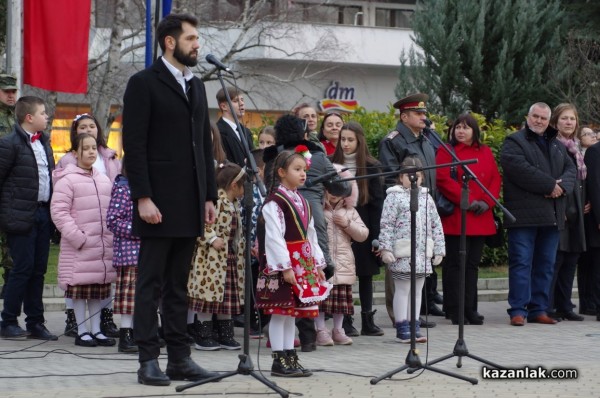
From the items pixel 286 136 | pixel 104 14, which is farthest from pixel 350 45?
pixel 286 136

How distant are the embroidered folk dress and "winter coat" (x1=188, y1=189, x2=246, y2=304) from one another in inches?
51.1

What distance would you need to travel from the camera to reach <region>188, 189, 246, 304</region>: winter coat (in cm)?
1066

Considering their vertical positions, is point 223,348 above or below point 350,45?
below

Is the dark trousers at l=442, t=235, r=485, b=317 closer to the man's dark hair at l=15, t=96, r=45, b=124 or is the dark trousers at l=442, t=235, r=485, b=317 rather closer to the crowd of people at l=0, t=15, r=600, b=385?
the crowd of people at l=0, t=15, r=600, b=385

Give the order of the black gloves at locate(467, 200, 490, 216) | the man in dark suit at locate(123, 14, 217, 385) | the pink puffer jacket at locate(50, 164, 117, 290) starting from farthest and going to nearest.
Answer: the black gloves at locate(467, 200, 490, 216) → the pink puffer jacket at locate(50, 164, 117, 290) → the man in dark suit at locate(123, 14, 217, 385)

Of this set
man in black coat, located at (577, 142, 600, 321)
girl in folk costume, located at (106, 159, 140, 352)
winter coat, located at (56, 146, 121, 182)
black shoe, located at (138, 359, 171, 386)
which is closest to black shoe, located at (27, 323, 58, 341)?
girl in folk costume, located at (106, 159, 140, 352)

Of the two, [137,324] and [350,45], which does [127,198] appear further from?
[350,45]

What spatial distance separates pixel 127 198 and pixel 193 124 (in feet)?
7.86

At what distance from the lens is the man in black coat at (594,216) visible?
14.0 m

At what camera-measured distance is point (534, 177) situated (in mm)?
13000

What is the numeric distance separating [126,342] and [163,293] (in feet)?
6.81

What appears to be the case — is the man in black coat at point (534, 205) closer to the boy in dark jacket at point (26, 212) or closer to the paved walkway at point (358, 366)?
the paved walkway at point (358, 366)

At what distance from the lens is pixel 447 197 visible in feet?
42.9

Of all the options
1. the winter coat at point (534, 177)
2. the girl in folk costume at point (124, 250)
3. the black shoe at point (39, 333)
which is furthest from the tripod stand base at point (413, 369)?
the winter coat at point (534, 177)
